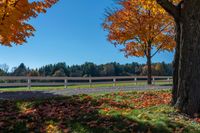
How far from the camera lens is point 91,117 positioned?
12.8 meters

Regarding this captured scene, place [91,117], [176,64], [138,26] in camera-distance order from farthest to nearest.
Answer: [138,26]
[176,64]
[91,117]

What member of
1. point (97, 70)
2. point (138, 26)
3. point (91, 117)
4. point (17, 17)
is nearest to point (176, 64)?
point (91, 117)

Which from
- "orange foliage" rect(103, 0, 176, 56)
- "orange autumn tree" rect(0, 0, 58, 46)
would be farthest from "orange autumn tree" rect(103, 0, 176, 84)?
"orange autumn tree" rect(0, 0, 58, 46)

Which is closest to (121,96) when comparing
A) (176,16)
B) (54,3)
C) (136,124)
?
(176,16)

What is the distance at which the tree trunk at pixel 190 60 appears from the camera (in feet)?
48.1

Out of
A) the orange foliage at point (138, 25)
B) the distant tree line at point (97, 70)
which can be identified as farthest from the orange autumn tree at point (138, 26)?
the distant tree line at point (97, 70)

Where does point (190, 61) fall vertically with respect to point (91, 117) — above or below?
above

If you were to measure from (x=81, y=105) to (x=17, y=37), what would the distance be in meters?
10.5

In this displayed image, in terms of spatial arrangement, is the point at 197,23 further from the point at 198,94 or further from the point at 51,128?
the point at 51,128

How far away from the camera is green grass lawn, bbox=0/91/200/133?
38.8 feet

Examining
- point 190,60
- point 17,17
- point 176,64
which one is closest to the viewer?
point 190,60

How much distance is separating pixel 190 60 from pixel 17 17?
1066cm

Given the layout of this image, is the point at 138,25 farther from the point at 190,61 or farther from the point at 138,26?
the point at 190,61

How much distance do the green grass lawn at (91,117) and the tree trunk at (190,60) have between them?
0.66 metres
